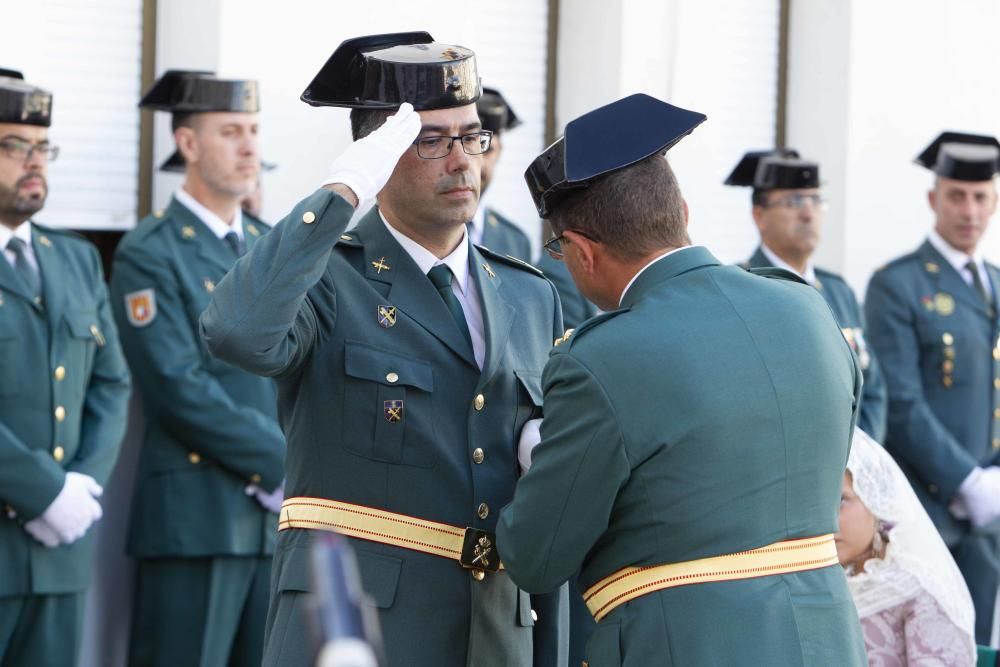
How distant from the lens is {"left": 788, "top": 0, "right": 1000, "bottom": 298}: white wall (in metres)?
6.67

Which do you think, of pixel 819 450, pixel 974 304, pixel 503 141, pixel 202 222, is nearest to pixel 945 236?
pixel 974 304

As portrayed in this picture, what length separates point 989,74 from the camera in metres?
6.88

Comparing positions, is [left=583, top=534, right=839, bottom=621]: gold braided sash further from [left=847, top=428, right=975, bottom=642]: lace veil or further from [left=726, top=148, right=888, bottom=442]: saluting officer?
[left=726, top=148, right=888, bottom=442]: saluting officer

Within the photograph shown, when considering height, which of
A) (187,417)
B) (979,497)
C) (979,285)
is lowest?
(979,497)

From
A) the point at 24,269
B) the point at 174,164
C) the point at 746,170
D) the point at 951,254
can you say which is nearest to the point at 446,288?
the point at 24,269

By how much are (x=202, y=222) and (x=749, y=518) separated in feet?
8.91

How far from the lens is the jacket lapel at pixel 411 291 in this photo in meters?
2.77

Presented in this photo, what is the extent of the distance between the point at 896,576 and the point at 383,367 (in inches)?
51.2

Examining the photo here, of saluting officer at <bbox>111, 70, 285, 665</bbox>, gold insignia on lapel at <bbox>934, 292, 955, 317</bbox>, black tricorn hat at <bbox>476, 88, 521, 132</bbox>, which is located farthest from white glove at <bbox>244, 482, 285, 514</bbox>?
gold insignia on lapel at <bbox>934, 292, 955, 317</bbox>

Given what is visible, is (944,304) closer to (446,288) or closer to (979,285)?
(979,285)

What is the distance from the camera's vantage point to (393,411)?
8.84 feet

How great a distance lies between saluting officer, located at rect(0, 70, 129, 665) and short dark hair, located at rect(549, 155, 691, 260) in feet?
7.00

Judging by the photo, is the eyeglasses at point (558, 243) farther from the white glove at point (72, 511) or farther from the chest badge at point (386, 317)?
the white glove at point (72, 511)

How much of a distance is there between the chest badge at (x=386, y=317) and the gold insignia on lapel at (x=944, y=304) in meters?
3.60
